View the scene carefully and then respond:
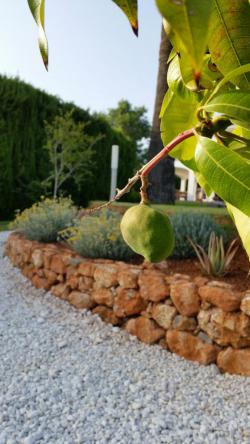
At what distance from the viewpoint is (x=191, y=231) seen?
443 centimetres

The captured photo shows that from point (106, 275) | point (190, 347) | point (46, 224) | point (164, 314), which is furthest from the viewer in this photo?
point (46, 224)

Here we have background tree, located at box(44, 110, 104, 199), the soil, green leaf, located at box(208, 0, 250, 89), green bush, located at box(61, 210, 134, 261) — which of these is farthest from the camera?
background tree, located at box(44, 110, 104, 199)

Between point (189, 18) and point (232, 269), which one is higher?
point (189, 18)

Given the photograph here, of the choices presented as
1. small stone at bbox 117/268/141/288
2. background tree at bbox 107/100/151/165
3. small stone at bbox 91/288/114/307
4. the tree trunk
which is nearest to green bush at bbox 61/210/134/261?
small stone at bbox 91/288/114/307

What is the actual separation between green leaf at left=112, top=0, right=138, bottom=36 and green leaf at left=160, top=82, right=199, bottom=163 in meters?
0.13

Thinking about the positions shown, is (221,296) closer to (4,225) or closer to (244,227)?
(244,227)

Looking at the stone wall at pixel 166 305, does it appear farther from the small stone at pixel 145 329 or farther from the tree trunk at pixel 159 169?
the tree trunk at pixel 159 169

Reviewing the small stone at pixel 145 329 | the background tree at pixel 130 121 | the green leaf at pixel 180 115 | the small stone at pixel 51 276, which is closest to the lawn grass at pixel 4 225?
the small stone at pixel 51 276

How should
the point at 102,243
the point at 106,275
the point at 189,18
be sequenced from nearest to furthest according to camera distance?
the point at 189,18
the point at 106,275
the point at 102,243

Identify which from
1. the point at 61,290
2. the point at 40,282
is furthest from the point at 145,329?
the point at 40,282

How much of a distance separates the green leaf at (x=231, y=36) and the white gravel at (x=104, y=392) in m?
2.23

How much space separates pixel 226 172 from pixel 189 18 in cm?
13

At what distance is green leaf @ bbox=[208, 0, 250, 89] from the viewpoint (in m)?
0.38

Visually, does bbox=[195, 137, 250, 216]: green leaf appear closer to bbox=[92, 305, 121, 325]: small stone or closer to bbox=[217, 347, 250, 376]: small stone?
bbox=[217, 347, 250, 376]: small stone
